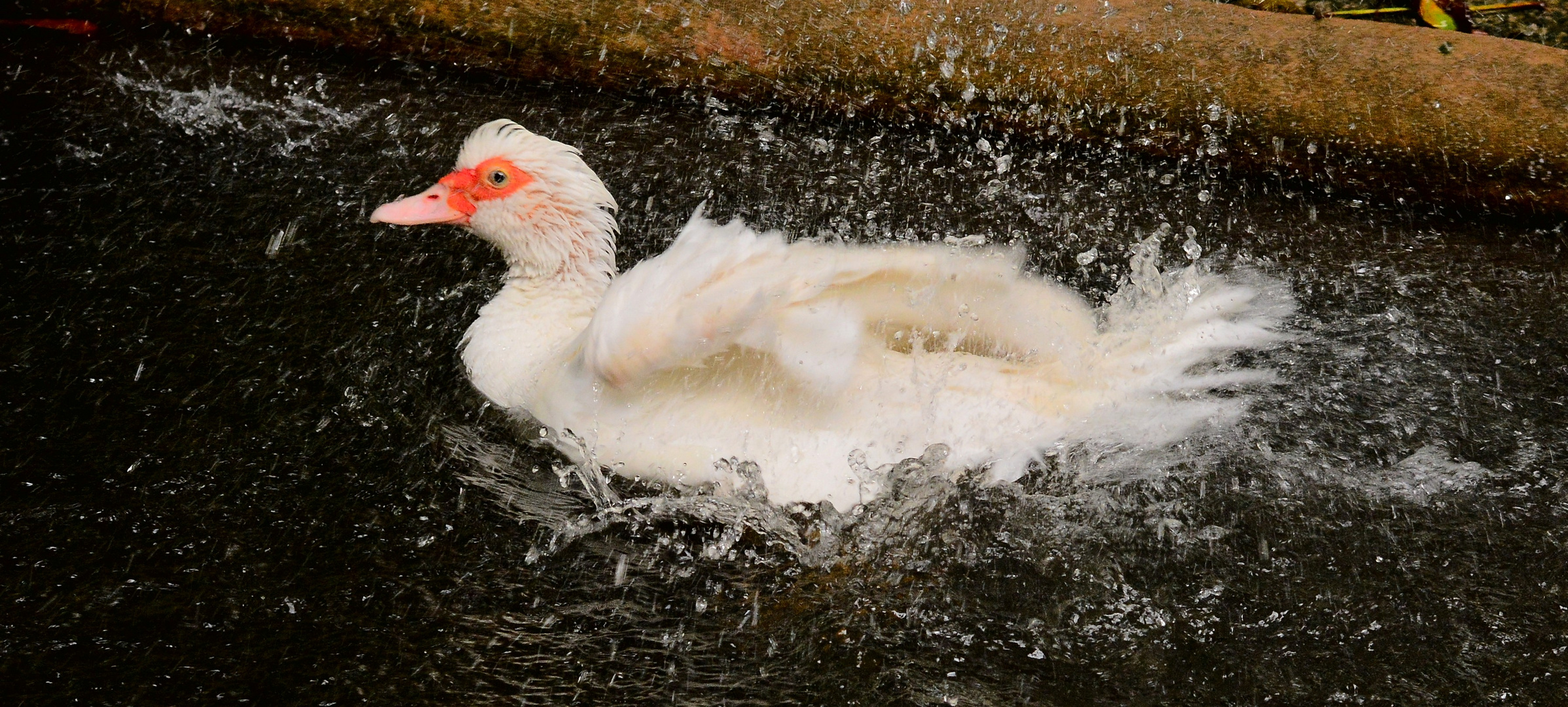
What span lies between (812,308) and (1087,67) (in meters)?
2.57

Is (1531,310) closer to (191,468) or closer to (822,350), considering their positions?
(822,350)

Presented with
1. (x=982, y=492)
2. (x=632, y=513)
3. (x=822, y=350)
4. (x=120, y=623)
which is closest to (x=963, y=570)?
(x=982, y=492)

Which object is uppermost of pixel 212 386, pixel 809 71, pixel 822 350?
pixel 809 71

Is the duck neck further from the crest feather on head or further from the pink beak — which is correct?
the pink beak

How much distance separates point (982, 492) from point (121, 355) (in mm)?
2589

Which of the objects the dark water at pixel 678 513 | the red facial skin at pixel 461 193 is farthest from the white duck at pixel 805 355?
the dark water at pixel 678 513

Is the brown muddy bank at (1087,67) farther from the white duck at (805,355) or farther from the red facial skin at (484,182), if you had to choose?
the red facial skin at (484,182)

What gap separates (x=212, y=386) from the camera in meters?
3.53

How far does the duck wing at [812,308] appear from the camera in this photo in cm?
291

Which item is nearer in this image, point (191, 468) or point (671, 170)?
point (191, 468)

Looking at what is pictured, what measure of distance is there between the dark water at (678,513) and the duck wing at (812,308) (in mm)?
412

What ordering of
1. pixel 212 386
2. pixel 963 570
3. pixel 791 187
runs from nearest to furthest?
pixel 963 570 → pixel 212 386 → pixel 791 187

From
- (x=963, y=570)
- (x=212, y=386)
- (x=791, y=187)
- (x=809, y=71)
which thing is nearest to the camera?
(x=963, y=570)

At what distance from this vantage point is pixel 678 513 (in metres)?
3.27
